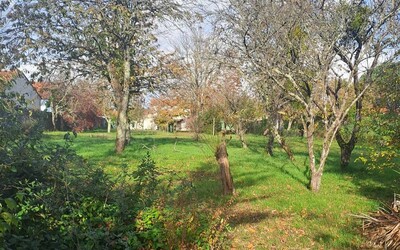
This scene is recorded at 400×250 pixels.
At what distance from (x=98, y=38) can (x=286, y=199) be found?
10645 mm

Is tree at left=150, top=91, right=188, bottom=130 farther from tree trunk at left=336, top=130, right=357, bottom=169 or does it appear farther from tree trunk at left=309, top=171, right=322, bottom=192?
tree trunk at left=309, top=171, right=322, bottom=192

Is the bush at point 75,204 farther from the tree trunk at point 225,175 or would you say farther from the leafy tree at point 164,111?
the leafy tree at point 164,111

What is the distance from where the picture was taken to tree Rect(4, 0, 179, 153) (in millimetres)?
14195

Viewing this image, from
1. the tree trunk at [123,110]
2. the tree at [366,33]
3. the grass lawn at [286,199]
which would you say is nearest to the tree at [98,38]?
the tree trunk at [123,110]

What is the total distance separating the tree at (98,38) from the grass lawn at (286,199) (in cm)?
442

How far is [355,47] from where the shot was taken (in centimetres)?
1159

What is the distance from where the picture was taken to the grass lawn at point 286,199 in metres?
6.13

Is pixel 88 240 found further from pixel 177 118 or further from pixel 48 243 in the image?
pixel 177 118

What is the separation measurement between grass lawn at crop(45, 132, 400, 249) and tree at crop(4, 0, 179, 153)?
4421 mm

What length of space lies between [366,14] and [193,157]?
348 inches

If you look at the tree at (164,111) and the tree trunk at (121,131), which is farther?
the tree at (164,111)

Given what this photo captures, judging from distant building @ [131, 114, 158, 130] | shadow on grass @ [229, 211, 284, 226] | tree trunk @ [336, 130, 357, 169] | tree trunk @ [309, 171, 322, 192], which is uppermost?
distant building @ [131, 114, 158, 130]

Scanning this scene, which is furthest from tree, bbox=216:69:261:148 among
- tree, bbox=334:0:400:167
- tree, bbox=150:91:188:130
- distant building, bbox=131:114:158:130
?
tree, bbox=150:91:188:130

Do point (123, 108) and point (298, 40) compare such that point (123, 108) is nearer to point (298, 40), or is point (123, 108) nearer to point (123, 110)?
point (123, 110)
